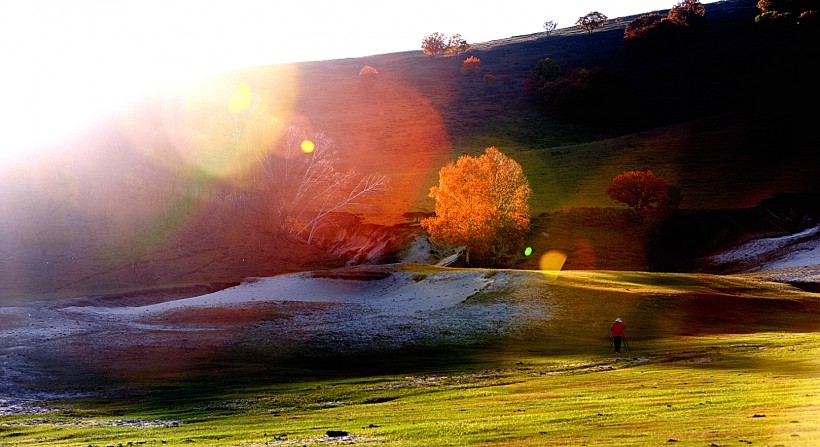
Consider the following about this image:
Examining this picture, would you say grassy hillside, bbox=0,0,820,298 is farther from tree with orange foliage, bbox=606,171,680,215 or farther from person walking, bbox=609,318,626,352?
person walking, bbox=609,318,626,352

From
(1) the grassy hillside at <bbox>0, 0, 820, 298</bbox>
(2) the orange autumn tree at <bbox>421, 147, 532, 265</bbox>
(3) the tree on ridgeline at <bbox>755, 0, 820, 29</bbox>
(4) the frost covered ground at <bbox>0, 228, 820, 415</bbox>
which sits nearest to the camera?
(4) the frost covered ground at <bbox>0, 228, 820, 415</bbox>

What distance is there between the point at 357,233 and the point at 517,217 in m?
30.4

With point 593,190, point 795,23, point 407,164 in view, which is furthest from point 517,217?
point 795,23

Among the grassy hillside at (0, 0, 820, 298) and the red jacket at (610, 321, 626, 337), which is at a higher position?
the grassy hillside at (0, 0, 820, 298)

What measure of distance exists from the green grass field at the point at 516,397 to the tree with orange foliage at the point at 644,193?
59187mm

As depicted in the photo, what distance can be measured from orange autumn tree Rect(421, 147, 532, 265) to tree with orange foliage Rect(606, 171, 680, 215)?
28.2 m

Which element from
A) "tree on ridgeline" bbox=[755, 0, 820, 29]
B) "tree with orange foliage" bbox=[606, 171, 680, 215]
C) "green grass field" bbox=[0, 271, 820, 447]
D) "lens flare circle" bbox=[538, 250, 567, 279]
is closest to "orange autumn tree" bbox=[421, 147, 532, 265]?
"lens flare circle" bbox=[538, 250, 567, 279]

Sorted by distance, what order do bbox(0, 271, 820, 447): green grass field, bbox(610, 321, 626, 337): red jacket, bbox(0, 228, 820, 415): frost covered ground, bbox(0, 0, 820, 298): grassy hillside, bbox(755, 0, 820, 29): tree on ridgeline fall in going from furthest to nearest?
bbox(755, 0, 820, 29): tree on ridgeline, bbox(0, 0, 820, 298): grassy hillside, bbox(610, 321, 626, 337): red jacket, bbox(0, 228, 820, 415): frost covered ground, bbox(0, 271, 820, 447): green grass field

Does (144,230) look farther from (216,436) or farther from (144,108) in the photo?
(216,436)

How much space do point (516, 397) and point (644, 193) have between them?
90.6 m

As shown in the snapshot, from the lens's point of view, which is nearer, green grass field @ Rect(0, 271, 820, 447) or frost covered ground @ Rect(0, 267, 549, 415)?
green grass field @ Rect(0, 271, 820, 447)

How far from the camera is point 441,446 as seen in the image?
1903 centimetres

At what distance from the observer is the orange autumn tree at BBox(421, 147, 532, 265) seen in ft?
285

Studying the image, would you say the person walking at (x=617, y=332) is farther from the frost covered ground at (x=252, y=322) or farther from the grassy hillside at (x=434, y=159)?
the grassy hillside at (x=434, y=159)
